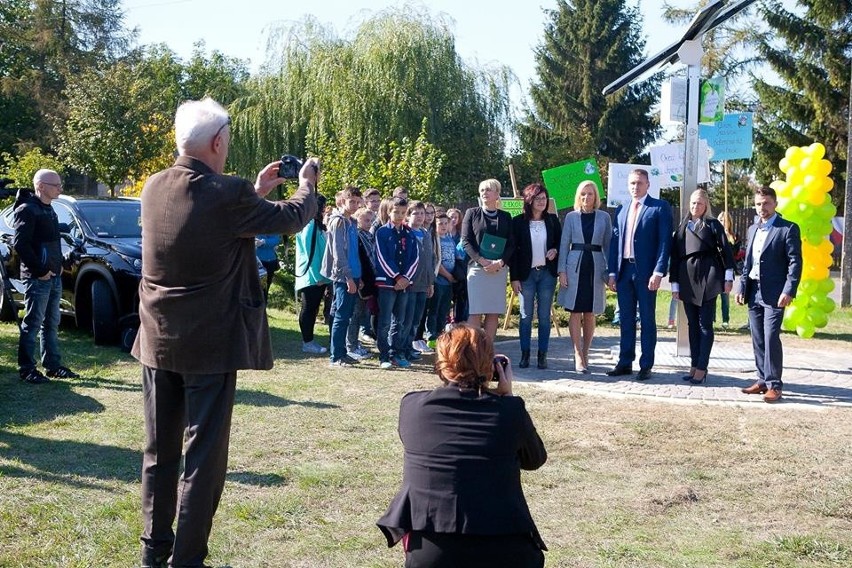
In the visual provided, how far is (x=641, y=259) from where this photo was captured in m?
9.63

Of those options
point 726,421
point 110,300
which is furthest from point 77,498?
point 110,300

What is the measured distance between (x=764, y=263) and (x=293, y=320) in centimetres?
811

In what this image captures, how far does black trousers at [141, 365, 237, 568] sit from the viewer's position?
4148 mm

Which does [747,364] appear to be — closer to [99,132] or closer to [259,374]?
[259,374]

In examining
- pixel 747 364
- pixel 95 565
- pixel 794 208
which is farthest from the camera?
pixel 794 208

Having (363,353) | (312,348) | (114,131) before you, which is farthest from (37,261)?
(114,131)

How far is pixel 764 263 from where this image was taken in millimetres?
8633

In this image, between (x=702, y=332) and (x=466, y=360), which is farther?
(x=702, y=332)

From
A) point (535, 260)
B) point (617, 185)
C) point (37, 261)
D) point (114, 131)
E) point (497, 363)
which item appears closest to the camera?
point (497, 363)

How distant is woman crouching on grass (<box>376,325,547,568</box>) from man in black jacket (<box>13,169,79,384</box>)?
6227 mm

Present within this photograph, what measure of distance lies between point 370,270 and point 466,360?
742 centimetres

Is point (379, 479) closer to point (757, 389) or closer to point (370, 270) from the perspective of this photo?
point (757, 389)

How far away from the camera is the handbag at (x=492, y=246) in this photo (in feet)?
33.4

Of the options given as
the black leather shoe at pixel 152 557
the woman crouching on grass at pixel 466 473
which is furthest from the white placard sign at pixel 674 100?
the black leather shoe at pixel 152 557
